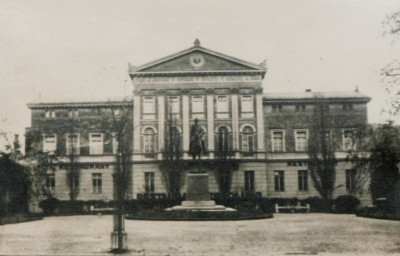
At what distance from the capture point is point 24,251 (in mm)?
13570

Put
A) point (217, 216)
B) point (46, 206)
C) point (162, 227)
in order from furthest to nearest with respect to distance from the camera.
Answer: point (46, 206) → point (217, 216) → point (162, 227)

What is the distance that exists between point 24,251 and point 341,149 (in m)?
33.7

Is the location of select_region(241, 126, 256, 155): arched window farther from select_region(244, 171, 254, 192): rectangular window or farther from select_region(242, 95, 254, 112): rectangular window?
select_region(244, 171, 254, 192): rectangular window

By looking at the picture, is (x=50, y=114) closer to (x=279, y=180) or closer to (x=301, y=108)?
(x=279, y=180)

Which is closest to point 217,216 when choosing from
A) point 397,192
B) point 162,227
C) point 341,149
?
point 162,227

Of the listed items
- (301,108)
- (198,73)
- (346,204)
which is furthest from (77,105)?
(346,204)

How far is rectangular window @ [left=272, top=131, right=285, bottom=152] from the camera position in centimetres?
4406

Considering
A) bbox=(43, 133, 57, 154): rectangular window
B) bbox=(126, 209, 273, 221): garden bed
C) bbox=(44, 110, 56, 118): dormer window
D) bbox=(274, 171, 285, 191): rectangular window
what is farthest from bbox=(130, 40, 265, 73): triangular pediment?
bbox=(126, 209, 273, 221): garden bed

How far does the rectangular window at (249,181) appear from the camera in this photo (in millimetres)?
42344

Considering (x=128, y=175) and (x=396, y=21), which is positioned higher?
(x=396, y=21)

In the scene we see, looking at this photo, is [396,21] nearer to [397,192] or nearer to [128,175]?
[397,192]

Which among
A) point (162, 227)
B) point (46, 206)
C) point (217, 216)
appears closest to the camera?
point (162, 227)

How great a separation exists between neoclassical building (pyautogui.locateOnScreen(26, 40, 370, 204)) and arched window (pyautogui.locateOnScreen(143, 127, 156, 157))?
0.08 m

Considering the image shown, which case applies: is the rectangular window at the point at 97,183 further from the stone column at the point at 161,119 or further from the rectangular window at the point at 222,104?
the rectangular window at the point at 222,104
